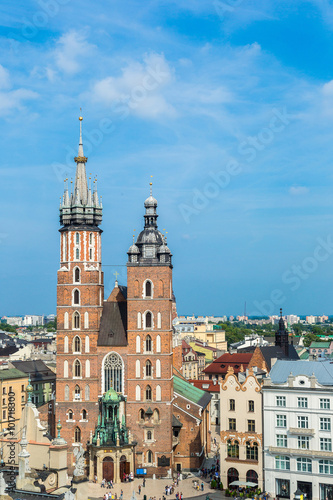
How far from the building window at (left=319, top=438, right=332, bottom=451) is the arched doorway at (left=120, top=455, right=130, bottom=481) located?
22.5 metres

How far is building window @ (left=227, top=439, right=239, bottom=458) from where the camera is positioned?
68794mm

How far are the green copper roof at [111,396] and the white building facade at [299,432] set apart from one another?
687 inches

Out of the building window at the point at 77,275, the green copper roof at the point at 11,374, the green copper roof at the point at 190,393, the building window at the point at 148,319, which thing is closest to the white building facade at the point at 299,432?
the building window at the point at 148,319

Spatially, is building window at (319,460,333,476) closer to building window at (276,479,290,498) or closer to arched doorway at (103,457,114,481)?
building window at (276,479,290,498)

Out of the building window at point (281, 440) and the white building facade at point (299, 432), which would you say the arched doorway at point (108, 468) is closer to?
the white building facade at point (299, 432)

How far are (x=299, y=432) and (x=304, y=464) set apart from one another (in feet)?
9.98

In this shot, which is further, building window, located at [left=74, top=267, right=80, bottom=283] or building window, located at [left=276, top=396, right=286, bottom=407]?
building window, located at [left=74, top=267, right=80, bottom=283]

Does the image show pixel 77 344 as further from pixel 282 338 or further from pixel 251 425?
pixel 282 338

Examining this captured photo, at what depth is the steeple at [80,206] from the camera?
81375mm

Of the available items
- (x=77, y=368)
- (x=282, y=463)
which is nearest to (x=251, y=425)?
(x=282, y=463)

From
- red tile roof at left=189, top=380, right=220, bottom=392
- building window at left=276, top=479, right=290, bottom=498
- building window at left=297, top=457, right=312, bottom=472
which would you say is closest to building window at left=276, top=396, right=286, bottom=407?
building window at left=297, top=457, right=312, bottom=472

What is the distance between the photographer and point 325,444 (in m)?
63.3

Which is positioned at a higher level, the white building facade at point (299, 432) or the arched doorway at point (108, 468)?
the white building facade at point (299, 432)

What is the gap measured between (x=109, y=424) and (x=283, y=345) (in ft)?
179
